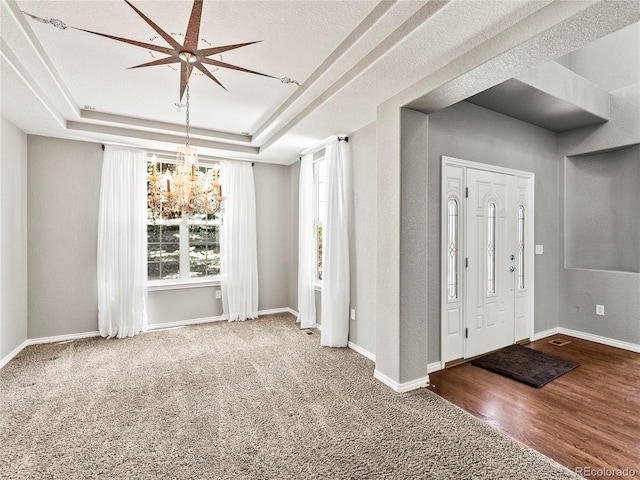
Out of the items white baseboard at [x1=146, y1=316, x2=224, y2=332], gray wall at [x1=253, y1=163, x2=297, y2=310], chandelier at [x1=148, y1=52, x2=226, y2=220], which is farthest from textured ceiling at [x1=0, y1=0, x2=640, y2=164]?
white baseboard at [x1=146, y1=316, x2=224, y2=332]

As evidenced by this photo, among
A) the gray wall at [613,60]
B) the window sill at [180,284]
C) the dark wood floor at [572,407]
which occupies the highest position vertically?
the gray wall at [613,60]

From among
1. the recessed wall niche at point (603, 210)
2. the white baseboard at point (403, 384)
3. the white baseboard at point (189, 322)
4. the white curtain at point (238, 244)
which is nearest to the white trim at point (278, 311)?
the white baseboard at point (189, 322)

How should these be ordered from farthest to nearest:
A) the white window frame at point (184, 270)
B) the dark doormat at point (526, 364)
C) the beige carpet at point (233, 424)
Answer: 1. the white window frame at point (184, 270)
2. the dark doormat at point (526, 364)
3. the beige carpet at point (233, 424)

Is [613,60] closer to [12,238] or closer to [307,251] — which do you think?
[307,251]

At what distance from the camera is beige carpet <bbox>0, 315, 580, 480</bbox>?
75.8 inches

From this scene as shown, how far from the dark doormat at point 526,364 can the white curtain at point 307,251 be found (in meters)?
2.23

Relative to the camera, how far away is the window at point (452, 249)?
3416mm

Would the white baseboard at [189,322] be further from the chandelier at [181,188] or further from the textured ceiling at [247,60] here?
the textured ceiling at [247,60]

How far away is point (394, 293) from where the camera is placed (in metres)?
2.87

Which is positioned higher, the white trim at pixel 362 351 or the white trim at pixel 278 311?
the white trim at pixel 278 311

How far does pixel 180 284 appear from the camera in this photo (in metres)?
4.88

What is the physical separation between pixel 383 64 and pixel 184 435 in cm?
297

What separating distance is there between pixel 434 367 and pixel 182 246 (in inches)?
154

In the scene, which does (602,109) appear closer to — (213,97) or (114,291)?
(213,97)
